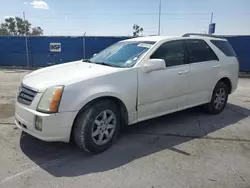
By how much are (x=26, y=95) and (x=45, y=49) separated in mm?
11603

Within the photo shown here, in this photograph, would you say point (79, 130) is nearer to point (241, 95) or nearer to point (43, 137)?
point (43, 137)

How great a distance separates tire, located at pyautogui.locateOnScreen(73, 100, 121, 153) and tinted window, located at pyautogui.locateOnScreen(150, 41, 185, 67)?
1214 mm

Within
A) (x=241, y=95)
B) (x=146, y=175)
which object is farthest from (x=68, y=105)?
(x=241, y=95)

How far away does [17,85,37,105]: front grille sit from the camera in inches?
133

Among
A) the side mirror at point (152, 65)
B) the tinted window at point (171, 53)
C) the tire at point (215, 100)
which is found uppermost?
the tinted window at point (171, 53)

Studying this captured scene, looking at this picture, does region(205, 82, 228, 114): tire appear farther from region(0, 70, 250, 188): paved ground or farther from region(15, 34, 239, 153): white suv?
region(0, 70, 250, 188): paved ground

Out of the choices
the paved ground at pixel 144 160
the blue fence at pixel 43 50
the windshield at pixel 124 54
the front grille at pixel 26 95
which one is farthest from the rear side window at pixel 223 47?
the blue fence at pixel 43 50

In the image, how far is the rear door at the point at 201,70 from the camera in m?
4.84

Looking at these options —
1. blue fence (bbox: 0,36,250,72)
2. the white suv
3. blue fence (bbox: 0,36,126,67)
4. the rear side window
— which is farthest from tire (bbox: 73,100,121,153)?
blue fence (bbox: 0,36,126,67)

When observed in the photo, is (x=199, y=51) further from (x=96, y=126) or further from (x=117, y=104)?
(x=96, y=126)

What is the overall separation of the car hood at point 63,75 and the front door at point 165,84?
611mm

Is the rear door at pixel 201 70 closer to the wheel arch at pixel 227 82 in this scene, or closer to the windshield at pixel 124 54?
the wheel arch at pixel 227 82

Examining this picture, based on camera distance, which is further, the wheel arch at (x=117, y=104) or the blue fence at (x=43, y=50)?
the blue fence at (x=43, y=50)

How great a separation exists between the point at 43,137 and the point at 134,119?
1450 millimetres
